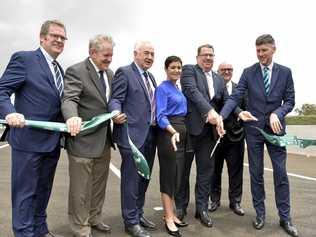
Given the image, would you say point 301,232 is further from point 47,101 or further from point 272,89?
point 47,101

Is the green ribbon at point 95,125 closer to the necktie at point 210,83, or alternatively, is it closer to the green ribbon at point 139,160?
the green ribbon at point 139,160

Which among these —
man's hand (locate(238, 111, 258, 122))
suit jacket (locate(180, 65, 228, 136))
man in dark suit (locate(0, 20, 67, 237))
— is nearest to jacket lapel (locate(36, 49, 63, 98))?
man in dark suit (locate(0, 20, 67, 237))

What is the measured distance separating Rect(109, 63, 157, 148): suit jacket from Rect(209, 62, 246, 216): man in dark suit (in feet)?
5.83

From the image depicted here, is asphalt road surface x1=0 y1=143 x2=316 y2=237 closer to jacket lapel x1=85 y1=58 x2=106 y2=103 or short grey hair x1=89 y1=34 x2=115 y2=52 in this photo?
jacket lapel x1=85 y1=58 x2=106 y2=103

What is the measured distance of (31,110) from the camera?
4238 mm

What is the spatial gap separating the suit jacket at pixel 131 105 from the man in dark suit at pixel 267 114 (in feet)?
3.22

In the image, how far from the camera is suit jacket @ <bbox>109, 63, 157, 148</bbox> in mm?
4793

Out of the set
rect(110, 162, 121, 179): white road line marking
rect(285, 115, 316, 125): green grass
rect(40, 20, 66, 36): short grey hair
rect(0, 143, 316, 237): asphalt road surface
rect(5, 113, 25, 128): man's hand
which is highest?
rect(40, 20, 66, 36): short grey hair

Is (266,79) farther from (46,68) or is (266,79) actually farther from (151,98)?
(46,68)

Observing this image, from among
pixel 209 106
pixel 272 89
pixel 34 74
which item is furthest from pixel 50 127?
pixel 272 89

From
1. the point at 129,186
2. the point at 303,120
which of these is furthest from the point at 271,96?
the point at 303,120

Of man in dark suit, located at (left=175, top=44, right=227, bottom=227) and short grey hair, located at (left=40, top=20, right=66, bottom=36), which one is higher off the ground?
short grey hair, located at (left=40, top=20, right=66, bottom=36)

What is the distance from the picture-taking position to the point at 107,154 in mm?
5082

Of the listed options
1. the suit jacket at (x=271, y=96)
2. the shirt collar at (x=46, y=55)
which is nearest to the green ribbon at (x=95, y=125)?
the shirt collar at (x=46, y=55)
